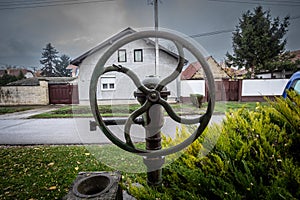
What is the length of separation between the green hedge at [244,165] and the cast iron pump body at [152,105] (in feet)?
0.44

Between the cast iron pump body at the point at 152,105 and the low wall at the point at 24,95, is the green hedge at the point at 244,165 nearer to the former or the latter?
the cast iron pump body at the point at 152,105

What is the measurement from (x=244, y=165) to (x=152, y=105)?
1.41ft

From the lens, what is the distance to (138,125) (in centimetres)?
84

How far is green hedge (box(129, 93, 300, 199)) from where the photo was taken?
62 centimetres

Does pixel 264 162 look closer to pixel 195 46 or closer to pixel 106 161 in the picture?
pixel 195 46

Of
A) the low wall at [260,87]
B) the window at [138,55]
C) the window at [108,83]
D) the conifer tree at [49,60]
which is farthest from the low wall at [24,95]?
the conifer tree at [49,60]

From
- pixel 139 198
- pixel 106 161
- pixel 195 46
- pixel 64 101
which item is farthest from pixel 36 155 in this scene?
pixel 64 101

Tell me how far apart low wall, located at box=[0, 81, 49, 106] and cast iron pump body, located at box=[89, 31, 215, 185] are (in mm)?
15954

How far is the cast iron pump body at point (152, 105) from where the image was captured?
2.20 ft

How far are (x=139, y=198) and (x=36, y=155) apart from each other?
376 cm

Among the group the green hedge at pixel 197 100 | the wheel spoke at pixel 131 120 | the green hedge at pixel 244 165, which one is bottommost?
the green hedge at pixel 244 165

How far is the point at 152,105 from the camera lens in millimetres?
746

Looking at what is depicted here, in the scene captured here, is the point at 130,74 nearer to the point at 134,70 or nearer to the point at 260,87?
the point at 134,70

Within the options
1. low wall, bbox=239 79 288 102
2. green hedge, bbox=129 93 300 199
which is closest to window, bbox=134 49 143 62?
green hedge, bbox=129 93 300 199
